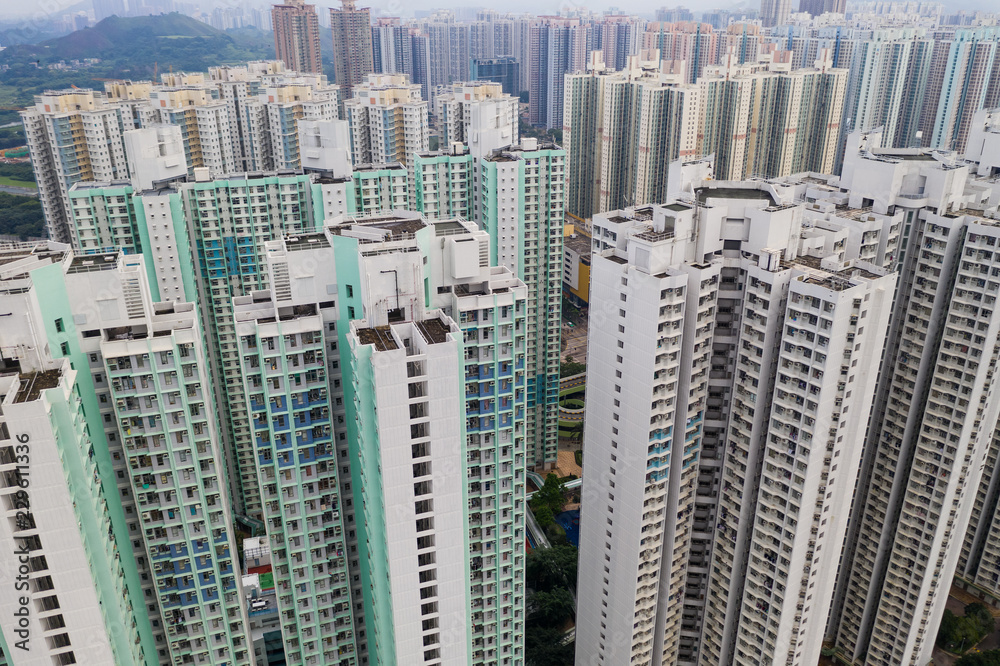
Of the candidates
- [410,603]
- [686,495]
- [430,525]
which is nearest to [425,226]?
[430,525]

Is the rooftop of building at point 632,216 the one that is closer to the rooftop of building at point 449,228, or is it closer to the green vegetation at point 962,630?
the rooftop of building at point 449,228

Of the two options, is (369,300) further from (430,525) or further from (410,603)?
(410,603)

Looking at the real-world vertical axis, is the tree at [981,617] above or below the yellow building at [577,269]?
below

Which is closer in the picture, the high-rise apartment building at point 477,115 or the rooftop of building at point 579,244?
the high-rise apartment building at point 477,115

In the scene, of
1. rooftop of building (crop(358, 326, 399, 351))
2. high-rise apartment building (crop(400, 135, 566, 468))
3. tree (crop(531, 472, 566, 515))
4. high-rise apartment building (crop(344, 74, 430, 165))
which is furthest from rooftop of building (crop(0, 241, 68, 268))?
high-rise apartment building (crop(344, 74, 430, 165))

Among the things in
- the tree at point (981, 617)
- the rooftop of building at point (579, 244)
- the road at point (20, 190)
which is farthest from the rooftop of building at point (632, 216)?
the road at point (20, 190)

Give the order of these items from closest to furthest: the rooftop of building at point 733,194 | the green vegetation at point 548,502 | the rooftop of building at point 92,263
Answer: the rooftop of building at point 92,263 → the rooftop of building at point 733,194 → the green vegetation at point 548,502
